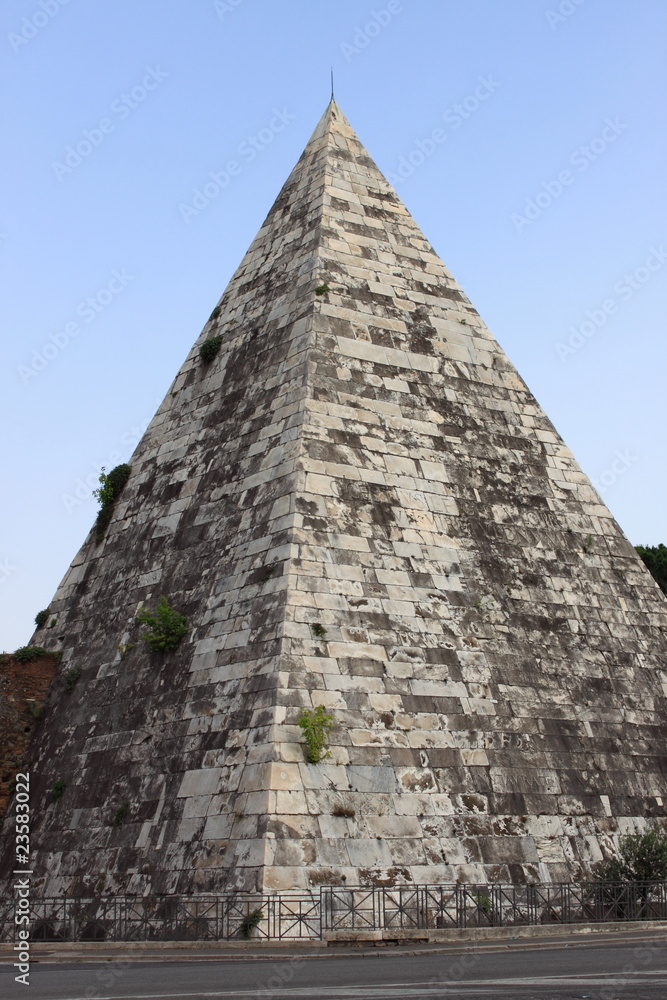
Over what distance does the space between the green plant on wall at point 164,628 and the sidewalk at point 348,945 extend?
4560 mm

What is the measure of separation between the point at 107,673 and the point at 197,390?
18.3 ft

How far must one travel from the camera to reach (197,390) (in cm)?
2192

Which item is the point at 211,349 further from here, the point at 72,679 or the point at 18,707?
the point at 18,707

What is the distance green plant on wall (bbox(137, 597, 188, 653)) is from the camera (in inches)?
719

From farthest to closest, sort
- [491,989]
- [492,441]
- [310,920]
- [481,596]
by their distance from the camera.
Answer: [492,441], [481,596], [310,920], [491,989]

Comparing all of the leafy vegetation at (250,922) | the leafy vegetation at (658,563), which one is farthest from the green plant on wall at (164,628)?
the leafy vegetation at (658,563)

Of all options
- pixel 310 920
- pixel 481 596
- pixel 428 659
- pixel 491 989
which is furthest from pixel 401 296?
pixel 491 989

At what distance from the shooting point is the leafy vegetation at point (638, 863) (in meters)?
16.8

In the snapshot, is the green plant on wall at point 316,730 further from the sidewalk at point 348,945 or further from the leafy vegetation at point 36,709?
the leafy vegetation at point 36,709

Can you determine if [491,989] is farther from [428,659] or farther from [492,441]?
[492,441]

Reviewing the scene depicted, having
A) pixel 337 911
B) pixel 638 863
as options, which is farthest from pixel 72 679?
pixel 638 863

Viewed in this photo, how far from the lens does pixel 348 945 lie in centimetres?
1432

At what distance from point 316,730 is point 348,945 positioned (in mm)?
2739

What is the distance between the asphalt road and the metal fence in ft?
3.62
